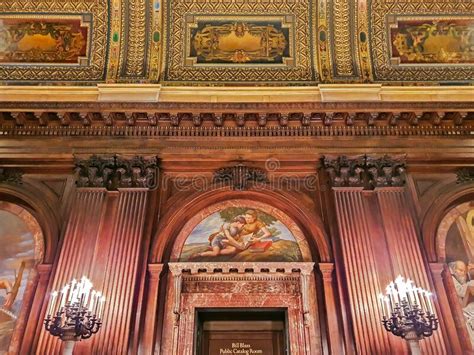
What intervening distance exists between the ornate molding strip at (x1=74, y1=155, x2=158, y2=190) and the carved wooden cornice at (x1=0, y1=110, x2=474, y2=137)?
22.3 inches

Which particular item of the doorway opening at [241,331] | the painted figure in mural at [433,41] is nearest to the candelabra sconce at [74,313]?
the doorway opening at [241,331]

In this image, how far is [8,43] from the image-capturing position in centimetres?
989

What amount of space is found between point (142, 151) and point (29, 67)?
3.18m

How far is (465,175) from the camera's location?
8617 mm

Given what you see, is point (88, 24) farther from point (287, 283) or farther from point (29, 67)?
point (287, 283)

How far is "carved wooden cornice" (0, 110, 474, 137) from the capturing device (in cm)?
875

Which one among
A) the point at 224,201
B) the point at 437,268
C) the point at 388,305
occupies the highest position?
the point at 224,201

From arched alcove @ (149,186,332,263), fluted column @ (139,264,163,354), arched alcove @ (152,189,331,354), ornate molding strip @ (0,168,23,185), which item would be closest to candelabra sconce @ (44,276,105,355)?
fluted column @ (139,264,163,354)

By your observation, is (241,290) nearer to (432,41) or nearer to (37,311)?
(37,311)

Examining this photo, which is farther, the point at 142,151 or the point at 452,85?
the point at 452,85

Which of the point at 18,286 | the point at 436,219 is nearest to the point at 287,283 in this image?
the point at 436,219

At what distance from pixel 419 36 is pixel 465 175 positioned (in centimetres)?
325

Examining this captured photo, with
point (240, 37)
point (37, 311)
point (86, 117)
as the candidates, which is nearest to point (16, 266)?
point (37, 311)

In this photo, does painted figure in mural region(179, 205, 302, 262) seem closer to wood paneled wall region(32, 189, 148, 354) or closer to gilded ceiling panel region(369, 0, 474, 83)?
wood paneled wall region(32, 189, 148, 354)
